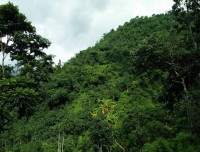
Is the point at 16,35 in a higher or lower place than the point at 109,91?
lower

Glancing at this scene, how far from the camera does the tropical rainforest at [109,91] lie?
765 centimetres

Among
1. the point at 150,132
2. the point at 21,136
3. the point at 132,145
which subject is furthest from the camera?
the point at 21,136

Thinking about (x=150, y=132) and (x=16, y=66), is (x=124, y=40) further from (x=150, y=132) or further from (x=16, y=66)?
(x=16, y=66)

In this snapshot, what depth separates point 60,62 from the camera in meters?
75.7

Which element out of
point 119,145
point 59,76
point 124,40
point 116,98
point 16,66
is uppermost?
point 124,40

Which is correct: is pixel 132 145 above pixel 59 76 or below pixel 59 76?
below

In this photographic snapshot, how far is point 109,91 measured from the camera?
2228 inches

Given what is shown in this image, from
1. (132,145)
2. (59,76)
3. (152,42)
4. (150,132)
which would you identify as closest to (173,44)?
(152,42)

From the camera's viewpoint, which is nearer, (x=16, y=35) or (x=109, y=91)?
(x=16, y=35)

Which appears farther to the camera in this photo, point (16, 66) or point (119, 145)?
point (119, 145)

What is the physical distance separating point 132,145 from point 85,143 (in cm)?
839

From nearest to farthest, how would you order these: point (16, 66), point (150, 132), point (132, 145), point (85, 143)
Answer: point (16, 66)
point (150, 132)
point (132, 145)
point (85, 143)

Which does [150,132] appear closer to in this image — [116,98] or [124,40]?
[116,98]

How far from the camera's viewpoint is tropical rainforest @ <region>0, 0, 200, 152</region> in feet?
25.1
